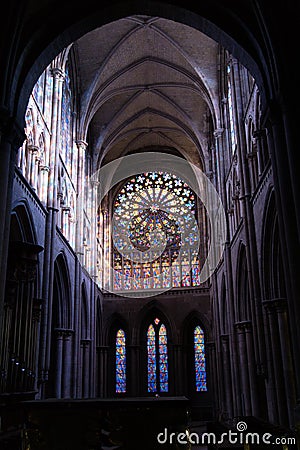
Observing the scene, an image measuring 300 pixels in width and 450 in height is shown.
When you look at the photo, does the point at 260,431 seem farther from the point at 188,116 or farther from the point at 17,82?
the point at 188,116

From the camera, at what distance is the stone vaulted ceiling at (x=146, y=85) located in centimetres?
1966

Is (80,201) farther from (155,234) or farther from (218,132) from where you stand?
(155,234)

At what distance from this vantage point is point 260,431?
23.1ft

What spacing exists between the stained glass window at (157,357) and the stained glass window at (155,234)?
2.33 meters

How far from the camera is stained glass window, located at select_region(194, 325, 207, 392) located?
25.0m

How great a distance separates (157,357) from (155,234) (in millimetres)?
7115

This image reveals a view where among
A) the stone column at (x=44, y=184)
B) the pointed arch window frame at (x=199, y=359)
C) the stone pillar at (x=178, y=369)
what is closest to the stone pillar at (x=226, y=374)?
the stone pillar at (x=178, y=369)

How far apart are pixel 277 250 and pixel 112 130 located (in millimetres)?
14739

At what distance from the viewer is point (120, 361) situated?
84.6ft

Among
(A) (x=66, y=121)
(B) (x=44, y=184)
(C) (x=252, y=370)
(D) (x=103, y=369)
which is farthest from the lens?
(D) (x=103, y=369)

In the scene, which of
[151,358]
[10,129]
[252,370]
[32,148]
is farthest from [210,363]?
[10,129]

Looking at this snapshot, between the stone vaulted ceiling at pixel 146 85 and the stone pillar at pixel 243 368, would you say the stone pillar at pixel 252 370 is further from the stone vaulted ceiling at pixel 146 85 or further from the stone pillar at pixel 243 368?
the stone vaulted ceiling at pixel 146 85

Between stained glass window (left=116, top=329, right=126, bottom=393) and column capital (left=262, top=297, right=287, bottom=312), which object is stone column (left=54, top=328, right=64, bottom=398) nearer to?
column capital (left=262, top=297, right=287, bottom=312)

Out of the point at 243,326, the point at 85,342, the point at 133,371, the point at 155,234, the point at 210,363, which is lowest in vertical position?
the point at 133,371
